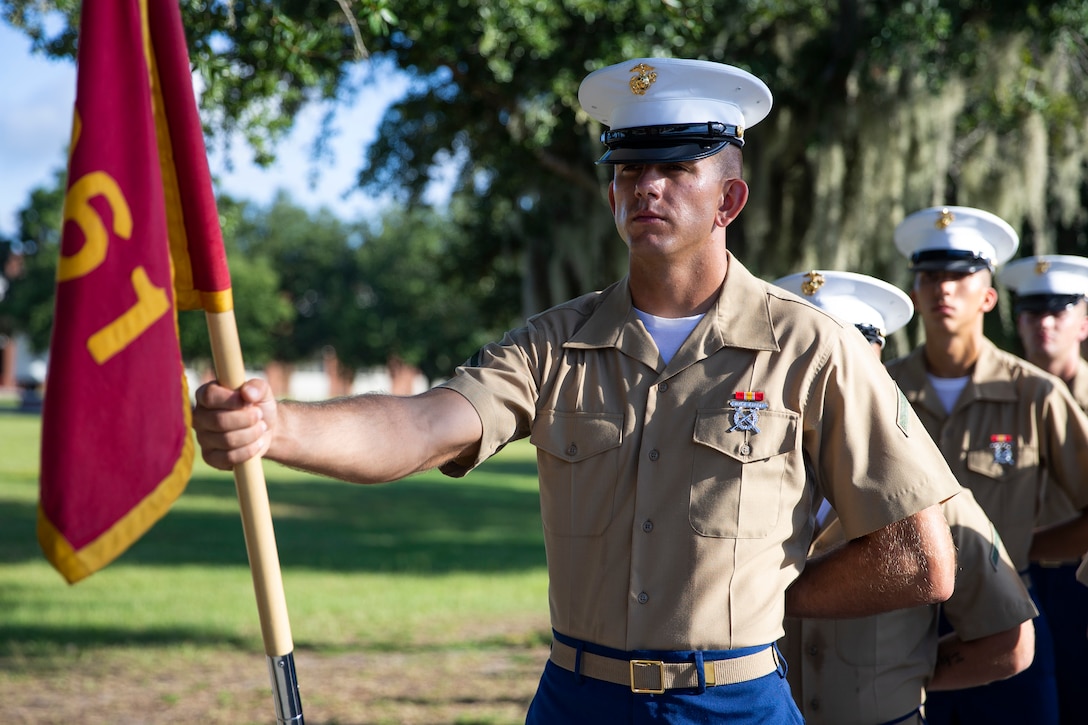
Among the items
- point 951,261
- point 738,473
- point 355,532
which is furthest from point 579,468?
point 355,532

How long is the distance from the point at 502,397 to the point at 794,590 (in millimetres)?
828

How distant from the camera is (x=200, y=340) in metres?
47.8

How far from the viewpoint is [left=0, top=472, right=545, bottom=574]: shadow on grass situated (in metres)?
13.8

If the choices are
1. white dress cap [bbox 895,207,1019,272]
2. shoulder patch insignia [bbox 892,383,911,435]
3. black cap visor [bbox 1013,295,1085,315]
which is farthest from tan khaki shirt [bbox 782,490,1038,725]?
black cap visor [bbox 1013,295,1085,315]

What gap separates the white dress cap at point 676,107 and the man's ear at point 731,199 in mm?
94

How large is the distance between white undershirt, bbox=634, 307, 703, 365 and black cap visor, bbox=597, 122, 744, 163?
1.21 feet

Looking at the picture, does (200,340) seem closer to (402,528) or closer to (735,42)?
(402,528)

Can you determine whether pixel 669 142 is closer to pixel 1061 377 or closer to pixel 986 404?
pixel 986 404

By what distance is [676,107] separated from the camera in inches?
113

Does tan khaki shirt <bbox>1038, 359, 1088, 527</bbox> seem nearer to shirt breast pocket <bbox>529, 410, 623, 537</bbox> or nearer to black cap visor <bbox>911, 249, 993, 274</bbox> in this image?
black cap visor <bbox>911, 249, 993, 274</bbox>

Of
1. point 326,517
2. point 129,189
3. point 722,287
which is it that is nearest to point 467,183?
point 722,287

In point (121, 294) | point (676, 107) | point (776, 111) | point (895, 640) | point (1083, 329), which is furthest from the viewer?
point (776, 111)

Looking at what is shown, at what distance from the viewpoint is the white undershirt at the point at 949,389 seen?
15.3 ft

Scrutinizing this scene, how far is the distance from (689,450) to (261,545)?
1.01 m
